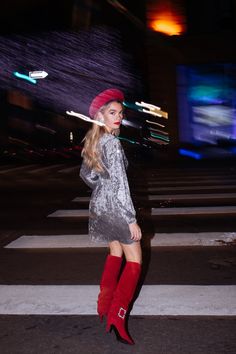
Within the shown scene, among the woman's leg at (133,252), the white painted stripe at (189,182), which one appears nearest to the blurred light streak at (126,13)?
the white painted stripe at (189,182)

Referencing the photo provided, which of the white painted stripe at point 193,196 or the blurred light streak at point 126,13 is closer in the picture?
the white painted stripe at point 193,196

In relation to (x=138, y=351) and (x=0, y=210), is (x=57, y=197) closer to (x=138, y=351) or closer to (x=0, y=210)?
(x=0, y=210)

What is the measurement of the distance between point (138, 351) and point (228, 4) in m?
22.5

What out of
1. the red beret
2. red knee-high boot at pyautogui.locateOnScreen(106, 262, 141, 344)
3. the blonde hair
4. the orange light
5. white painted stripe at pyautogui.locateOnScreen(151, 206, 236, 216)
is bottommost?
red knee-high boot at pyautogui.locateOnScreen(106, 262, 141, 344)

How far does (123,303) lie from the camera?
3.29 meters

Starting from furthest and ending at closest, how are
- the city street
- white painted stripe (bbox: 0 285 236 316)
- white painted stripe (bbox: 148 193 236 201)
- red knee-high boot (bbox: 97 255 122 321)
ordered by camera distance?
white painted stripe (bbox: 148 193 236 201) → white painted stripe (bbox: 0 285 236 316) → red knee-high boot (bbox: 97 255 122 321) → the city street

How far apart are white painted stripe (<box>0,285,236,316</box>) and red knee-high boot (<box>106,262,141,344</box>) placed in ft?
1.97

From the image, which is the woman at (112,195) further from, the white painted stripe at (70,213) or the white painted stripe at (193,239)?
the white painted stripe at (70,213)

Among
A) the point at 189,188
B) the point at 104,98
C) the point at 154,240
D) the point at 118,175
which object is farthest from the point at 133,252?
the point at 189,188

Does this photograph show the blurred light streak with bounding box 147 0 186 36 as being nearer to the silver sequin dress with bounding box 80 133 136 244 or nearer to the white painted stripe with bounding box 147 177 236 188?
the white painted stripe with bounding box 147 177 236 188

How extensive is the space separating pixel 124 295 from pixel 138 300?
0.97m

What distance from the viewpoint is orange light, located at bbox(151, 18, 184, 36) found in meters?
22.9

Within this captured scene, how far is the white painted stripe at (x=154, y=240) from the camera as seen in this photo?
629 centimetres

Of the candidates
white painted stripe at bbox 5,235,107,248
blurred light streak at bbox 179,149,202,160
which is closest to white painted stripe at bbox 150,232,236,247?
white painted stripe at bbox 5,235,107,248
